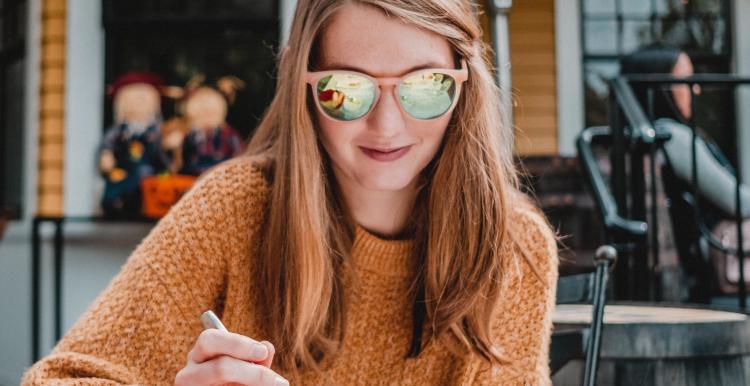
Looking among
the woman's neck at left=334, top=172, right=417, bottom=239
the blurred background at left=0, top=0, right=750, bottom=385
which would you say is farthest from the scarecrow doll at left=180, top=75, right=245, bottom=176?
the woman's neck at left=334, top=172, right=417, bottom=239

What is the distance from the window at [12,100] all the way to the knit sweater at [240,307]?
433 cm

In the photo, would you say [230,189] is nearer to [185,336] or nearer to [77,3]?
[185,336]

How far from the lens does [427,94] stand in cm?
126

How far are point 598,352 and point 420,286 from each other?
1.24 ft

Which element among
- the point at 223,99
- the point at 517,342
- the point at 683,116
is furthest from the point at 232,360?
the point at 223,99

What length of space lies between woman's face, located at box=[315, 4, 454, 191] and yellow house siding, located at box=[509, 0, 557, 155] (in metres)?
4.54

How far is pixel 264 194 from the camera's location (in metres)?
1.45

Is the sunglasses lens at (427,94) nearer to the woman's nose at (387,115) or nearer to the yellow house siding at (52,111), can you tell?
the woman's nose at (387,115)

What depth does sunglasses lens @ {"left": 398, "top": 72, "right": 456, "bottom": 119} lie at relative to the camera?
1247mm

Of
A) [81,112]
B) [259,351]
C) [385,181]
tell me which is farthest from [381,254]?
[81,112]

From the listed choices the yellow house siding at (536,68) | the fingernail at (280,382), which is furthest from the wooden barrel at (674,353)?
the yellow house siding at (536,68)

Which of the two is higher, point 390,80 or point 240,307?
point 390,80

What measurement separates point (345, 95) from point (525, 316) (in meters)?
0.54

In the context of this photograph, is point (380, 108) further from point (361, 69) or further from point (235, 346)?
point (235, 346)
